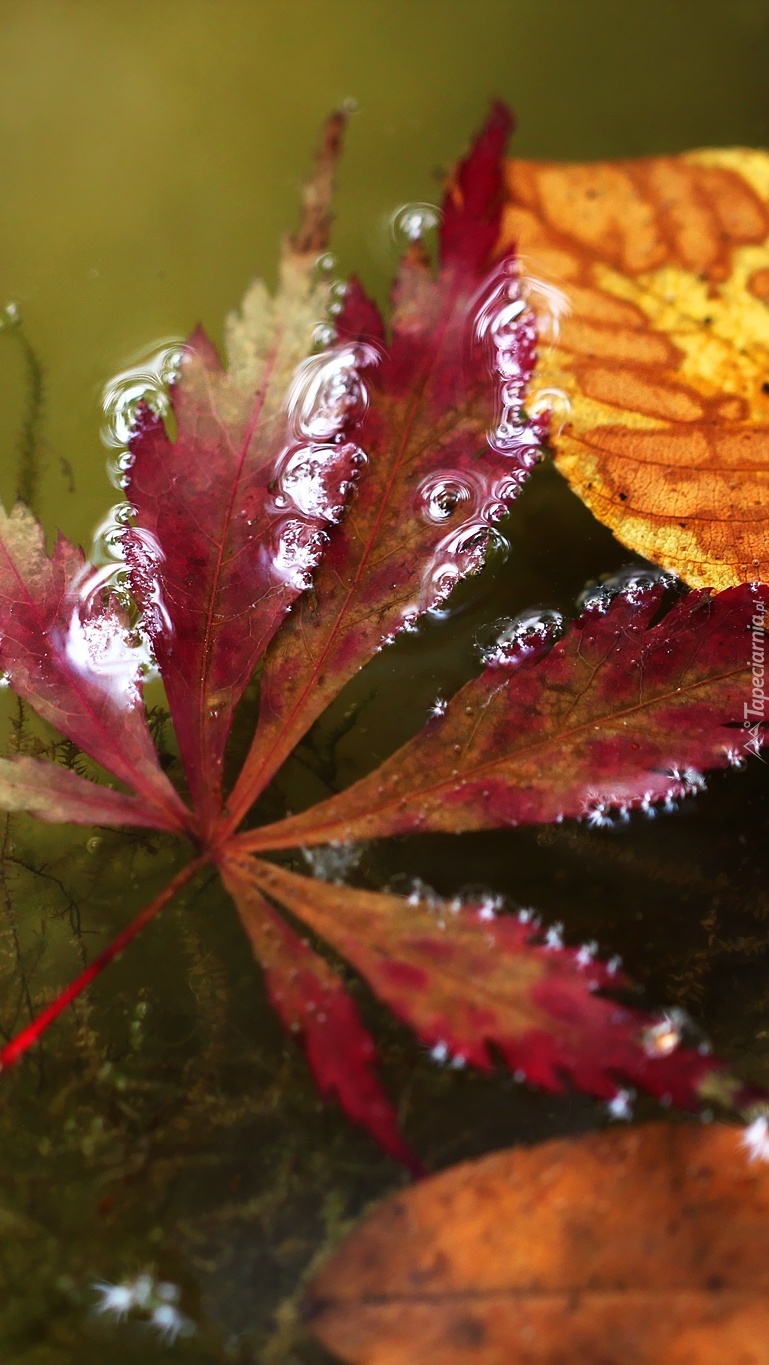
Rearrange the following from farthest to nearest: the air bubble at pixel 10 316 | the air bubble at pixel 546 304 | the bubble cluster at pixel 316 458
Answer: the air bubble at pixel 10 316 < the air bubble at pixel 546 304 < the bubble cluster at pixel 316 458

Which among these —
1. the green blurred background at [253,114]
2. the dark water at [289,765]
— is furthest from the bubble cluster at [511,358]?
the green blurred background at [253,114]

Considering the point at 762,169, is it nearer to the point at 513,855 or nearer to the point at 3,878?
the point at 513,855

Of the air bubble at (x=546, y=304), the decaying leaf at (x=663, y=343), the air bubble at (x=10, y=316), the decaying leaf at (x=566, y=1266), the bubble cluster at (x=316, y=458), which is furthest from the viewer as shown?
the air bubble at (x=10, y=316)

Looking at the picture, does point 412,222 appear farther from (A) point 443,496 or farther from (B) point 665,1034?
(B) point 665,1034

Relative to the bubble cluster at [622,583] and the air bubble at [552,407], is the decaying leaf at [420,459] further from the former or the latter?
the bubble cluster at [622,583]

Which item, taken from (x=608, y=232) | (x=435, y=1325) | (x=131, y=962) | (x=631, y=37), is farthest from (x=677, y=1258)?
(x=631, y=37)

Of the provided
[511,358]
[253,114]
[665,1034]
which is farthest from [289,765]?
[253,114]
